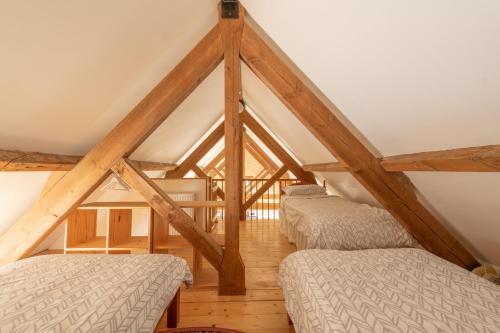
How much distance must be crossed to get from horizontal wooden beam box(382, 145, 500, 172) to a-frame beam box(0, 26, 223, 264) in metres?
1.66

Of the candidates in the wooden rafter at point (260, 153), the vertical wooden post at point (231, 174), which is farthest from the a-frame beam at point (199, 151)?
the vertical wooden post at point (231, 174)

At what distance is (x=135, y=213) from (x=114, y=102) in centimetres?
135

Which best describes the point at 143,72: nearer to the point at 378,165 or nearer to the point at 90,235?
the point at 90,235

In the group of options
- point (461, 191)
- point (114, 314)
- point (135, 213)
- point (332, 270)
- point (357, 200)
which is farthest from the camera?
point (357, 200)

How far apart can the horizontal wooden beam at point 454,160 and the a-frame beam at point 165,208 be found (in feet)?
5.47

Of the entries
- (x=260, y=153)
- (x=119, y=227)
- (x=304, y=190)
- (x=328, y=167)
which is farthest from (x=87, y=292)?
(x=260, y=153)

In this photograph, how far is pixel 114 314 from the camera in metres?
0.97

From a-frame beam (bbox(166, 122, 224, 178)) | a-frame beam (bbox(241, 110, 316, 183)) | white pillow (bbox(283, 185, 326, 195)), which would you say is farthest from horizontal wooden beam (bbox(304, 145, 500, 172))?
a-frame beam (bbox(166, 122, 224, 178))

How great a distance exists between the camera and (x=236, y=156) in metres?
2.13

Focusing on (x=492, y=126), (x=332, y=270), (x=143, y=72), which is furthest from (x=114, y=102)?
(x=492, y=126)

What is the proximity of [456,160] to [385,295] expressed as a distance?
2.46ft

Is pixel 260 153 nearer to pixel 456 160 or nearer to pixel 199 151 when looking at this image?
pixel 199 151

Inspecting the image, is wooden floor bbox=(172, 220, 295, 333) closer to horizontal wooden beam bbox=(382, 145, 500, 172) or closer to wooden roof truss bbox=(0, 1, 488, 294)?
wooden roof truss bbox=(0, 1, 488, 294)

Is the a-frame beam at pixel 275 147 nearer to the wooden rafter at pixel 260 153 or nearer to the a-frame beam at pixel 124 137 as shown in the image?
the wooden rafter at pixel 260 153
